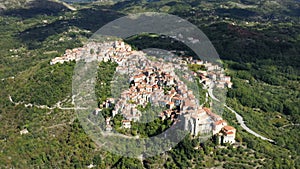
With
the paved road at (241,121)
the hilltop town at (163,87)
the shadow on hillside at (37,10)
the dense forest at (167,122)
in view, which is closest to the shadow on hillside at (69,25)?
the dense forest at (167,122)

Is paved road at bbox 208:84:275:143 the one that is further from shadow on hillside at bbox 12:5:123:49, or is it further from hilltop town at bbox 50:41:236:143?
shadow on hillside at bbox 12:5:123:49

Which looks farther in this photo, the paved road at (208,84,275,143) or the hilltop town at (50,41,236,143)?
the paved road at (208,84,275,143)

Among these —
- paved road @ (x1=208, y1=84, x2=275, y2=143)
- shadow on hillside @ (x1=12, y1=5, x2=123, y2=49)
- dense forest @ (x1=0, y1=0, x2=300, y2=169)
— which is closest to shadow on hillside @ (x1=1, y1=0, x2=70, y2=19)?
shadow on hillside @ (x1=12, y1=5, x2=123, y2=49)

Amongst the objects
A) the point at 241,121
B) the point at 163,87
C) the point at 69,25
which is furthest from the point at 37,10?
the point at 241,121

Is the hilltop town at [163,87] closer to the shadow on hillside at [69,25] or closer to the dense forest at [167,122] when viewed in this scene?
the dense forest at [167,122]

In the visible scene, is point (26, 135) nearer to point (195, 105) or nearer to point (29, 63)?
point (195, 105)
